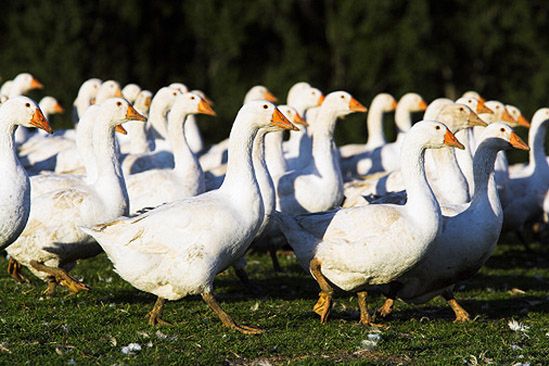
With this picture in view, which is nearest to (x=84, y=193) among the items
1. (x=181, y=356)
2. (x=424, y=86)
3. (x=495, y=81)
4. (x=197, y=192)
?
(x=197, y=192)

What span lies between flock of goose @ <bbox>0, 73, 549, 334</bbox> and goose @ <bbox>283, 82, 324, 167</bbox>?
2085 mm

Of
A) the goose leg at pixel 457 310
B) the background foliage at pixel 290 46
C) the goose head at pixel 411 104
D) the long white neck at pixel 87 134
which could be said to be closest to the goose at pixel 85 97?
the goose head at pixel 411 104

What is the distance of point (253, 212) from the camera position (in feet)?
32.4

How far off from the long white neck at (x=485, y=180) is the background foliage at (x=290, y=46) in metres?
18.8

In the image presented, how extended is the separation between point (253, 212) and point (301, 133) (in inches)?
309

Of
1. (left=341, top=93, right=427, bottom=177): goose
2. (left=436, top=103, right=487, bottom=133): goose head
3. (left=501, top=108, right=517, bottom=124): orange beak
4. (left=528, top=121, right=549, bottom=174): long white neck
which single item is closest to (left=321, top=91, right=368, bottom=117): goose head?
(left=436, top=103, right=487, bottom=133): goose head

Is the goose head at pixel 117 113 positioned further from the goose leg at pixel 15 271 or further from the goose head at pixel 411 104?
the goose head at pixel 411 104

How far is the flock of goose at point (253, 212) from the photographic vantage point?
979cm

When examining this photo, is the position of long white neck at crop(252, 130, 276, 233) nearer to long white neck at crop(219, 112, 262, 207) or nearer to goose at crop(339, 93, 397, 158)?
long white neck at crop(219, 112, 262, 207)

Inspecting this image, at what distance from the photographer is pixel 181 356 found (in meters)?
8.47

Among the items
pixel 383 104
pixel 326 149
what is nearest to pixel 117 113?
pixel 326 149

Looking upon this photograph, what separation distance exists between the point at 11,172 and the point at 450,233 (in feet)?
14.0

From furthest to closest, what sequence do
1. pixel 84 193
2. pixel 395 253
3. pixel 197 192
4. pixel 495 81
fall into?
pixel 495 81 < pixel 197 192 < pixel 84 193 < pixel 395 253

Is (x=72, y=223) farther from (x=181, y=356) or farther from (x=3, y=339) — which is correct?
(x=181, y=356)
